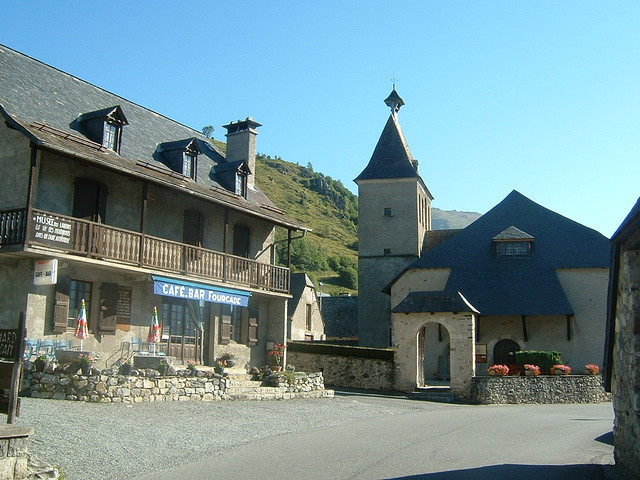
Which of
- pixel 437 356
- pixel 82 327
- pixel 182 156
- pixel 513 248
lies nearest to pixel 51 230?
pixel 82 327

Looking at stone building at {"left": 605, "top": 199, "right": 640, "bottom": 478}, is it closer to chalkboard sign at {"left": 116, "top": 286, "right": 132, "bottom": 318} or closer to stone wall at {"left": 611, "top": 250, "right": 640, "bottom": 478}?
stone wall at {"left": 611, "top": 250, "right": 640, "bottom": 478}

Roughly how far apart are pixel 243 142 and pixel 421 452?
1843 cm

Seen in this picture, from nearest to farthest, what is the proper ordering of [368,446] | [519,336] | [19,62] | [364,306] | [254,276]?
1. [368,446]
2. [19,62]
3. [254,276]
4. [519,336]
5. [364,306]

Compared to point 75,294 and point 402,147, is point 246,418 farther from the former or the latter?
point 402,147

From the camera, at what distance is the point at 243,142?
27188 mm

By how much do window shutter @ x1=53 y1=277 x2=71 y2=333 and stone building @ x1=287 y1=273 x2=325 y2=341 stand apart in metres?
30.1

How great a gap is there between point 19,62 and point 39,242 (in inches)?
294

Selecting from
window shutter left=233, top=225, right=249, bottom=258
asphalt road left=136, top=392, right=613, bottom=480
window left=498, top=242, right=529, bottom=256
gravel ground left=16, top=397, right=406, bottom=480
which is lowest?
asphalt road left=136, top=392, right=613, bottom=480

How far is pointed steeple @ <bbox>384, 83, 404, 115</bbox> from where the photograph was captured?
4500 centimetres

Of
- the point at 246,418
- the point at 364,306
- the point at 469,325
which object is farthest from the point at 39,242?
the point at 364,306

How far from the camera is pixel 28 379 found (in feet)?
49.8

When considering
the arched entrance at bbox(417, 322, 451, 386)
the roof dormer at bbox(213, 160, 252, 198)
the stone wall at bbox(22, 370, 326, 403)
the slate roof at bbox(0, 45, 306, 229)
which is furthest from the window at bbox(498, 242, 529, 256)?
the stone wall at bbox(22, 370, 326, 403)

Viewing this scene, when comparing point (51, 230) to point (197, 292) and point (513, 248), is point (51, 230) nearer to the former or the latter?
point (197, 292)

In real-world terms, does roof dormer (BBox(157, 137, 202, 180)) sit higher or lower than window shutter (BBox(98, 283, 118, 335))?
higher
